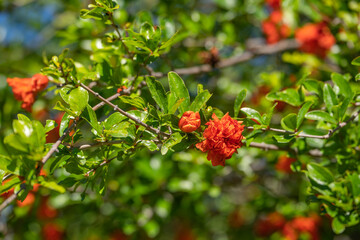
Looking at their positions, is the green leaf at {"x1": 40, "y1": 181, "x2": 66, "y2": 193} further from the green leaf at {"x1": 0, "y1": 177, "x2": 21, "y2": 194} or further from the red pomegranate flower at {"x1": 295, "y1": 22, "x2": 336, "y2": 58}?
the red pomegranate flower at {"x1": 295, "y1": 22, "x2": 336, "y2": 58}

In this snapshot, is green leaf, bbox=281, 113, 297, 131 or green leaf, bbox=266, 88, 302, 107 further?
green leaf, bbox=266, 88, 302, 107

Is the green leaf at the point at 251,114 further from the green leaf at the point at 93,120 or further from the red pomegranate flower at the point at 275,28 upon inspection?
the red pomegranate flower at the point at 275,28

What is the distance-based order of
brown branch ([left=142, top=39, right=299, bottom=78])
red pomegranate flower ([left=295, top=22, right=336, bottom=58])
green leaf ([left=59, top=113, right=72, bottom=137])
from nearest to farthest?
green leaf ([left=59, top=113, right=72, bottom=137]), brown branch ([left=142, top=39, right=299, bottom=78]), red pomegranate flower ([left=295, top=22, right=336, bottom=58])

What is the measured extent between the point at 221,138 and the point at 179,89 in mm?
200

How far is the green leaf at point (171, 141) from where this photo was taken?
0.92 m

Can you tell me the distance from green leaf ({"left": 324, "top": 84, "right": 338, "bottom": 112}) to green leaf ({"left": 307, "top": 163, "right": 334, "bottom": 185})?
216 mm

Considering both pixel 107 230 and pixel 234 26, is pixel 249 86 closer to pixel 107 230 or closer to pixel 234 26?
pixel 234 26

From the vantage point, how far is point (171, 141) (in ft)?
3.06

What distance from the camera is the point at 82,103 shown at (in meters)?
0.98

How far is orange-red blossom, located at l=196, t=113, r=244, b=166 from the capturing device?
0.91m

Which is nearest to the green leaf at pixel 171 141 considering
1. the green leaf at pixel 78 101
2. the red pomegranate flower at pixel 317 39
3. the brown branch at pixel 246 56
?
the green leaf at pixel 78 101

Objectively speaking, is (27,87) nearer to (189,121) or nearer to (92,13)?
(92,13)

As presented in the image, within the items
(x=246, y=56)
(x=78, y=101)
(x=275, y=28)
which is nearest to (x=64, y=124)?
(x=78, y=101)

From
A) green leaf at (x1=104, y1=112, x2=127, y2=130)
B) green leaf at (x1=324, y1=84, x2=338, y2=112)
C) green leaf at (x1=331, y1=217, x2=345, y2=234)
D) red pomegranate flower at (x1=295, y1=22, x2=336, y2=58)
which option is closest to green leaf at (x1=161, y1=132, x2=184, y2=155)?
green leaf at (x1=104, y1=112, x2=127, y2=130)
